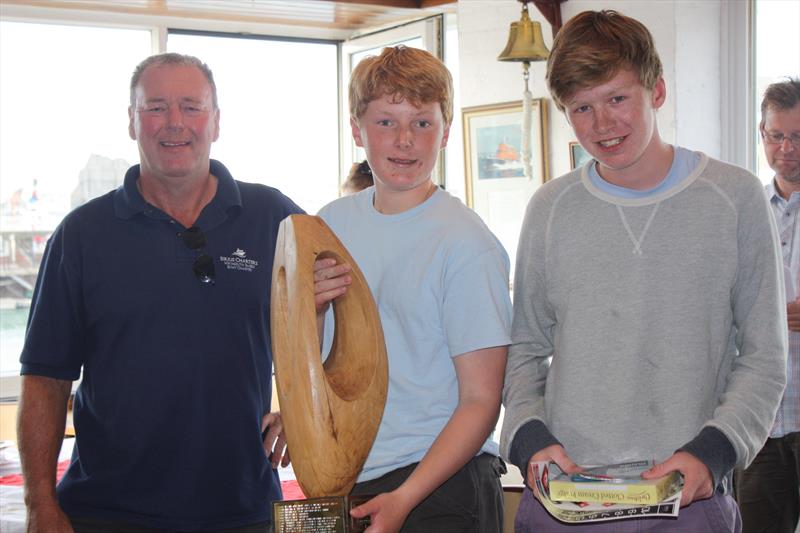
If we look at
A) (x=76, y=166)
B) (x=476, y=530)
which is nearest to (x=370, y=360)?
(x=476, y=530)

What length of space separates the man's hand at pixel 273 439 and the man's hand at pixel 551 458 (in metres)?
0.58

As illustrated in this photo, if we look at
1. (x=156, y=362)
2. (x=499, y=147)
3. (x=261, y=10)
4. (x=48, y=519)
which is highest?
(x=261, y=10)

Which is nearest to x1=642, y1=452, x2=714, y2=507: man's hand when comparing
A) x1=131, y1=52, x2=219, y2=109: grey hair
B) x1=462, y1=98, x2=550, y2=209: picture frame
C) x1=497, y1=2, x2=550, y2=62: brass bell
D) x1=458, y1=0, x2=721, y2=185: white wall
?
x1=131, y1=52, x2=219, y2=109: grey hair

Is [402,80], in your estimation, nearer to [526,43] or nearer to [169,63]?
[169,63]

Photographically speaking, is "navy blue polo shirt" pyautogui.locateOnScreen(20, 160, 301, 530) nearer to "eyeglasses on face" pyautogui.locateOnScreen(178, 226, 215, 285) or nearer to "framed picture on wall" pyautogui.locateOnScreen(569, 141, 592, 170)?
"eyeglasses on face" pyautogui.locateOnScreen(178, 226, 215, 285)

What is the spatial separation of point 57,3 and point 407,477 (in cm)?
448

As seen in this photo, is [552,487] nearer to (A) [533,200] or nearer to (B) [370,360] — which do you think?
(B) [370,360]

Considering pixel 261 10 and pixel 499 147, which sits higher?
pixel 261 10

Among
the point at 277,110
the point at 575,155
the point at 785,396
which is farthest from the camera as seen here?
the point at 277,110

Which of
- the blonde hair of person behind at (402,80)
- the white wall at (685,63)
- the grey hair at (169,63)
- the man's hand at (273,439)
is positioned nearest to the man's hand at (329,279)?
the blonde hair of person behind at (402,80)

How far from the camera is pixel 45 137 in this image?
524cm

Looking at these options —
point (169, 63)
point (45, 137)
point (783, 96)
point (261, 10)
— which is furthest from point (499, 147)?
point (169, 63)

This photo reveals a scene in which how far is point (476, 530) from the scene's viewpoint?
1.45m

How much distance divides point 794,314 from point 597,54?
1.35m
